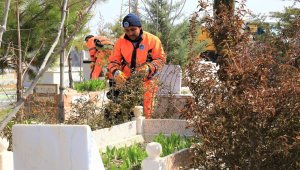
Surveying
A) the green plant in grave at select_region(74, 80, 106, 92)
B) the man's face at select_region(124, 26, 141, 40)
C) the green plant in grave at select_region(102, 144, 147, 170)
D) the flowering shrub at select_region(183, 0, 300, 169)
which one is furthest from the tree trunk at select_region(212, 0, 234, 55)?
the green plant in grave at select_region(74, 80, 106, 92)

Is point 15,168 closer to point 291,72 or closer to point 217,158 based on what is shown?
point 217,158

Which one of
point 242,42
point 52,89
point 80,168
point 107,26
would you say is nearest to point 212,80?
point 242,42

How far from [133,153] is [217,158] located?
1349 millimetres

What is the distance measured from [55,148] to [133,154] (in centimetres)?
172

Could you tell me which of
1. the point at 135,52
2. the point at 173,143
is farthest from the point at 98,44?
the point at 173,143

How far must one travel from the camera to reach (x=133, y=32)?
802cm

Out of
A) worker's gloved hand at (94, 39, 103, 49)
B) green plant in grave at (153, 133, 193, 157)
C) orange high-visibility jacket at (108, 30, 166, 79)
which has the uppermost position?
worker's gloved hand at (94, 39, 103, 49)

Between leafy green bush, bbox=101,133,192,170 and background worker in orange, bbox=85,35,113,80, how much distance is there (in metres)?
4.71

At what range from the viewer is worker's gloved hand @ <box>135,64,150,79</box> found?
290 inches

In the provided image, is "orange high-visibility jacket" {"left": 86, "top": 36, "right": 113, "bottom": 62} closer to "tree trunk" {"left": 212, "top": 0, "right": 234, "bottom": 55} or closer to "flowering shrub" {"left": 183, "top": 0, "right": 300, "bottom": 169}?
"tree trunk" {"left": 212, "top": 0, "right": 234, "bottom": 55}

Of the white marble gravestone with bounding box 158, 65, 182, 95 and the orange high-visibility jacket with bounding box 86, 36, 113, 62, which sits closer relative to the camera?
the white marble gravestone with bounding box 158, 65, 182, 95

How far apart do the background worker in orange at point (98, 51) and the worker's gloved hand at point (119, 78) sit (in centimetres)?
253

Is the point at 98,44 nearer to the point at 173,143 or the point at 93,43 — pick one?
the point at 93,43

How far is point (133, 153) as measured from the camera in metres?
5.20
